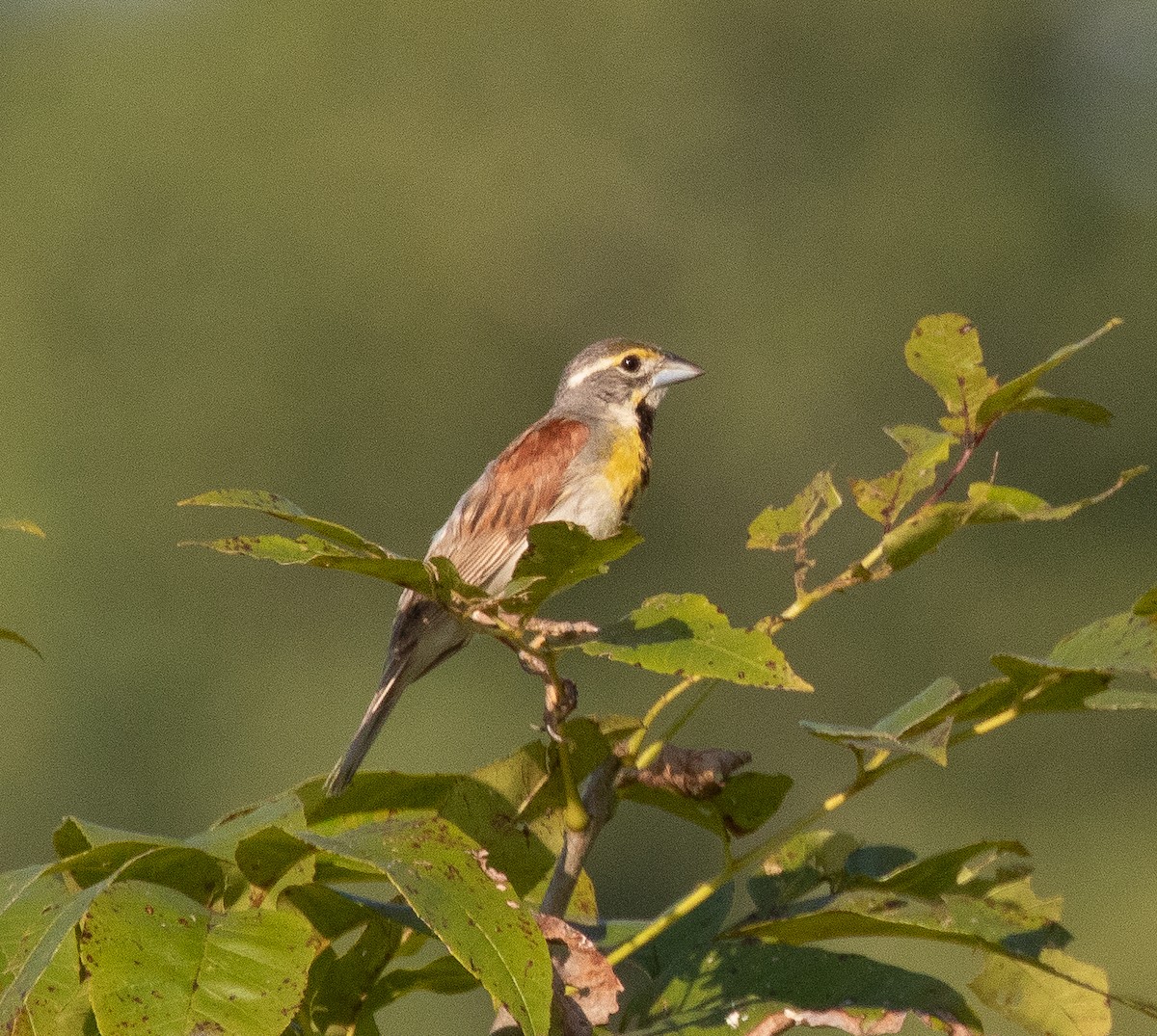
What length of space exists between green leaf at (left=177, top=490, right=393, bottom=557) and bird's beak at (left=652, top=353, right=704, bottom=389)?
291 centimetres

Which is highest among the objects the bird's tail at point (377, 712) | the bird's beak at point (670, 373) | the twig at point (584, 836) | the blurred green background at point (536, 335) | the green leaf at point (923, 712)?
the green leaf at point (923, 712)

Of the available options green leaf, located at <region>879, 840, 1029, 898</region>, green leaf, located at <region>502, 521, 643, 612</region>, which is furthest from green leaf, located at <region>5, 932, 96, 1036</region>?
green leaf, located at <region>879, 840, 1029, 898</region>

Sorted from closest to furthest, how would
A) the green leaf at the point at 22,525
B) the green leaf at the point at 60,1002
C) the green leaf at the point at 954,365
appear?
the green leaf at the point at 60,1002, the green leaf at the point at 22,525, the green leaf at the point at 954,365

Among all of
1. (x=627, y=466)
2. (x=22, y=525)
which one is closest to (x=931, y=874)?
(x=22, y=525)

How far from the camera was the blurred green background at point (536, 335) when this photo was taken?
79.3 ft

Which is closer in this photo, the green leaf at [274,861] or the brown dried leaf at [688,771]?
the green leaf at [274,861]

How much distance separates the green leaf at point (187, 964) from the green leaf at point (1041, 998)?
27.9 inches

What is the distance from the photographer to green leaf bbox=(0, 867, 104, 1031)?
52.0 inches

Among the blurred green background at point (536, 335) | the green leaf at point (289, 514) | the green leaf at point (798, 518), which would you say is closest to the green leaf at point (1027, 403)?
the green leaf at point (798, 518)

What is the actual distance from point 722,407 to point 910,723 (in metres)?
29.0

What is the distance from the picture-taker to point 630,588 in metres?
23.4

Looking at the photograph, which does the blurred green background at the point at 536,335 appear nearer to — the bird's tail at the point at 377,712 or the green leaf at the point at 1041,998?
the bird's tail at the point at 377,712

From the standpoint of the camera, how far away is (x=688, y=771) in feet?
5.75

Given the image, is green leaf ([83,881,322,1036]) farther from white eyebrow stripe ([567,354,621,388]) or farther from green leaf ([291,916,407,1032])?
white eyebrow stripe ([567,354,621,388])
